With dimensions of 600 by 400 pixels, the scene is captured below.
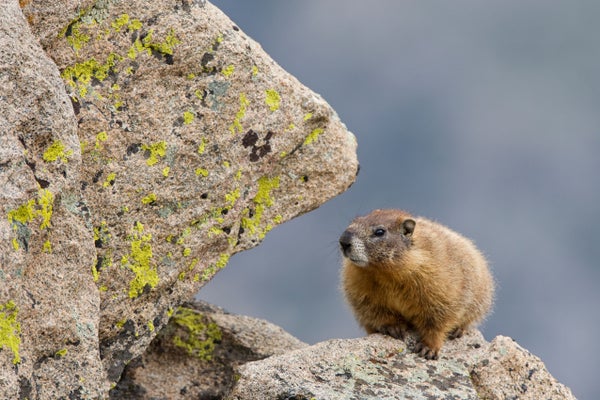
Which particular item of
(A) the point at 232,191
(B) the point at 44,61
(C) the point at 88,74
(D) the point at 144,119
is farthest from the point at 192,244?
(B) the point at 44,61

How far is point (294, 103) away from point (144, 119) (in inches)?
65.9

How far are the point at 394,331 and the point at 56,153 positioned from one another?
14.9ft

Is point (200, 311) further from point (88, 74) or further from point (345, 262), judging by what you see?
point (88, 74)

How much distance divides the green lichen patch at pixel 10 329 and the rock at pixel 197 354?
334cm

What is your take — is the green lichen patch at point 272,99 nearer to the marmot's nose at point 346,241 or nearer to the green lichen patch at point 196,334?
the marmot's nose at point 346,241

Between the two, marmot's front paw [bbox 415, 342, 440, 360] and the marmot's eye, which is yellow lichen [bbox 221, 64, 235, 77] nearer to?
the marmot's eye

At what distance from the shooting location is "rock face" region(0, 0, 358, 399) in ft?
24.0

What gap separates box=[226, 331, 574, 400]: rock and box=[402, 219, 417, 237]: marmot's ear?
4.27 ft

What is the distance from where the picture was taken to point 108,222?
8766mm

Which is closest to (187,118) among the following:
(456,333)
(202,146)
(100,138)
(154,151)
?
(202,146)

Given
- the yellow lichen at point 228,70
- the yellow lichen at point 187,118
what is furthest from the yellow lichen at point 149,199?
the yellow lichen at point 228,70

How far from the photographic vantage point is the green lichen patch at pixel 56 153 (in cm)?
733

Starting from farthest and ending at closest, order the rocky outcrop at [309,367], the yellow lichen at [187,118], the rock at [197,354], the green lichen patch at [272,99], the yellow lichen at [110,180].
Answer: the rock at [197,354]
the green lichen patch at [272,99]
the yellow lichen at [187,118]
the yellow lichen at [110,180]
the rocky outcrop at [309,367]

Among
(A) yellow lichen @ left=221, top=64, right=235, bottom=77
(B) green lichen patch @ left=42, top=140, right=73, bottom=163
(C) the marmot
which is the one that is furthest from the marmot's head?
(B) green lichen patch @ left=42, top=140, right=73, bottom=163
